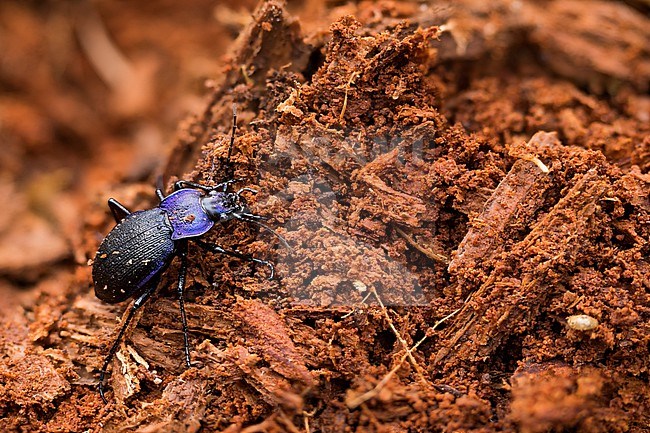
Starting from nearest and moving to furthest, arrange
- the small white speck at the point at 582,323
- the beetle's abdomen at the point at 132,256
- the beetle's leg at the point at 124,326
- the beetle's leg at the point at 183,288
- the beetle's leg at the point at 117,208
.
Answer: the small white speck at the point at 582,323 < the beetle's leg at the point at 183,288 < the beetle's leg at the point at 124,326 < the beetle's abdomen at the point at 132,256 < the beetle's leg at the point at 117,208

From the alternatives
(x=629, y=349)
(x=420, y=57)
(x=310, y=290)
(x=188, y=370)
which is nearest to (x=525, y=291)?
(x=629, y=349)

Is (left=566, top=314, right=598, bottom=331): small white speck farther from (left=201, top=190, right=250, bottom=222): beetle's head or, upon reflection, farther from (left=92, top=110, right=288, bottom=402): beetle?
(left=201, top=190, right=250, bottom=222): beetle's head

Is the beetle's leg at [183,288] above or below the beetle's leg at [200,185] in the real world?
below

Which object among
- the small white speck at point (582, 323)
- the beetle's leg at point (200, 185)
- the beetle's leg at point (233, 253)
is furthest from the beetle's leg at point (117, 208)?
the small white speck at point (582, 323)

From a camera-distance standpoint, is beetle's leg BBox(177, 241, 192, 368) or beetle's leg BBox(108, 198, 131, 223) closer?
beetle's leg BBox(177, 241, 192, 368)

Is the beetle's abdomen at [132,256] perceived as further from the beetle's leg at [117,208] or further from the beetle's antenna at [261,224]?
the beetle's antenna at [261,224]

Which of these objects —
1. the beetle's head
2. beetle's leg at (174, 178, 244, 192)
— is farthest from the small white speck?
beetle's leg at (174, 178, 244, 192)

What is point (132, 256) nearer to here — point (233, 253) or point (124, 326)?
point (124, 326)

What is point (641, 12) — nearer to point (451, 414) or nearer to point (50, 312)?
point (451, 414)

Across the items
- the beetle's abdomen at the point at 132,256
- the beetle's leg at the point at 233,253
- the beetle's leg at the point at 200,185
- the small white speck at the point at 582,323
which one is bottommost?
the beetle's abdomen at the point at 132,256
